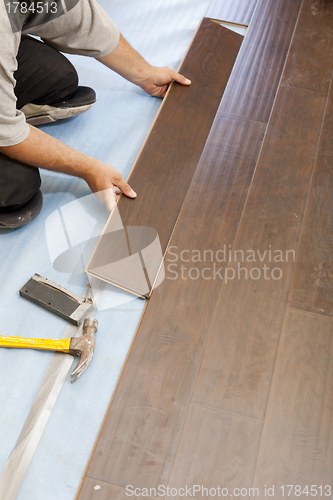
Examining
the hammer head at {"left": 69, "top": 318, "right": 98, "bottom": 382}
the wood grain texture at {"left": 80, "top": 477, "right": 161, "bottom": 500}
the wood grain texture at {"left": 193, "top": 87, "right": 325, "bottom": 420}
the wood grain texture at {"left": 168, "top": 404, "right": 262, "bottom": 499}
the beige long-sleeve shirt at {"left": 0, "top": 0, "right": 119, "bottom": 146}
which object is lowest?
the wood grain texture at {"left": 80, "top": 477, "right": 161, "bottom": 500}

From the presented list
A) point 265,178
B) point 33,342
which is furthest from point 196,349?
point 265,178

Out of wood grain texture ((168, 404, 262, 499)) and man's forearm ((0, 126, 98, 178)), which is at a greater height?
man's forearm ((0, 126, 98, 178))

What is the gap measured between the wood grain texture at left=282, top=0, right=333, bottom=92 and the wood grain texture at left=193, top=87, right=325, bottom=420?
0.18 m

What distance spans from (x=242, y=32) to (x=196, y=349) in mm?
2136

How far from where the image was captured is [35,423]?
4.39 feet

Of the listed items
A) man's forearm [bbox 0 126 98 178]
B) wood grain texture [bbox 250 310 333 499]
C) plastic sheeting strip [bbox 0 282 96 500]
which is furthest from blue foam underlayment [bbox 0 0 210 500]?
wood grain texture [bbox 250 310 333 499]

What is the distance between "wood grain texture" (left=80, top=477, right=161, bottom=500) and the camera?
123 centimetres

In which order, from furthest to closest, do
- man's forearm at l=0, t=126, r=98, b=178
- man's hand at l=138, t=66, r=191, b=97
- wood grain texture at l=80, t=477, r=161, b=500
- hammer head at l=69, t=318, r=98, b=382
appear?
man's hand at l=138, t=66, r=191, b=97
man's forearm at l=0, t=126, r=98, b=178
hammer head at l=69, t=318, r=98, b=382
wood grain texture at l=80, t=477, r=161, b=500

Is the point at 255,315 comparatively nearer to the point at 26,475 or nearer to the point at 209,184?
the point at 209,184

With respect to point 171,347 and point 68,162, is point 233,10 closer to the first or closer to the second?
point 68,162

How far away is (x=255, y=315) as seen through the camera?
1534 mm

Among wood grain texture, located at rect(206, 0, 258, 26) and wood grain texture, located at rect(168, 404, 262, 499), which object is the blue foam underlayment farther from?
wood grain texture, located at rect(206, 0, 258, 26)

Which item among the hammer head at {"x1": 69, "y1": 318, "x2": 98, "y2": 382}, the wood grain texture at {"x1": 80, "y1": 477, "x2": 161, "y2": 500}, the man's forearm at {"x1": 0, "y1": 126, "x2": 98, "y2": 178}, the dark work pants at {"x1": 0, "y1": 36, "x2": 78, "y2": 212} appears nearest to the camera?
the wood grain texture at {"x1": 80, "y1": 477, "x2": 161, "y2": 500}

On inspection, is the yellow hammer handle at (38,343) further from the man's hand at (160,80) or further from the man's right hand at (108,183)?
the man's hand at (160,80)
